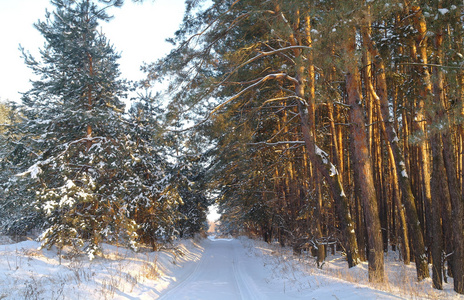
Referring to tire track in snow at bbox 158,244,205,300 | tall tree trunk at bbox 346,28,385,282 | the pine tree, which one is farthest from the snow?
the pine tree

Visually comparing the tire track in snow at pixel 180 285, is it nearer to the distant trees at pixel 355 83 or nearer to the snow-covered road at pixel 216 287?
the snow-covered road at pixel 216 287

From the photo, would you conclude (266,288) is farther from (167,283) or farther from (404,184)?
(404,184)

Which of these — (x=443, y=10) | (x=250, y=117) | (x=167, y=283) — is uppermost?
(x=443, y=10)

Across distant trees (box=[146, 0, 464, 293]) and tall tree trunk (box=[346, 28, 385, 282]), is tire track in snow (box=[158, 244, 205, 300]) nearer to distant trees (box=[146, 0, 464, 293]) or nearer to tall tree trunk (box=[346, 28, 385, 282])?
distant trees (box=[146, 0, 464, 293])

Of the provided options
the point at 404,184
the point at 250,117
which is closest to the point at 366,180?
the point at 404,184

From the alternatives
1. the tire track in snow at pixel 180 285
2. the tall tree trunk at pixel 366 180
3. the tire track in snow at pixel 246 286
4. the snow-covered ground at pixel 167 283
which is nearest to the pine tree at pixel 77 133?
the snow-covered ground at pixel 167 283

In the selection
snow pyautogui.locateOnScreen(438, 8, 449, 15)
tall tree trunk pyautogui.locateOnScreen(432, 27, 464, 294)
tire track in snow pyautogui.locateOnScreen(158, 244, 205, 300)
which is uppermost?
snow pyautogui.locateOnScreen(438, 8, 449, 15)

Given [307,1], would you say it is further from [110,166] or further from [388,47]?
[110,166]

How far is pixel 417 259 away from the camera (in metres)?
8.63

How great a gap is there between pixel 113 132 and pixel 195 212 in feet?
60.0

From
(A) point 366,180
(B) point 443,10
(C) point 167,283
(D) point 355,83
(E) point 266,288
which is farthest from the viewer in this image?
(C) point 167,283

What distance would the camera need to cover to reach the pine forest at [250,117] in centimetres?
745

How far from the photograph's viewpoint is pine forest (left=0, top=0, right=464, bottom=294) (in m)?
7.45

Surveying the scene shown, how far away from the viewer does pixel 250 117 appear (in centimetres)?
1016
